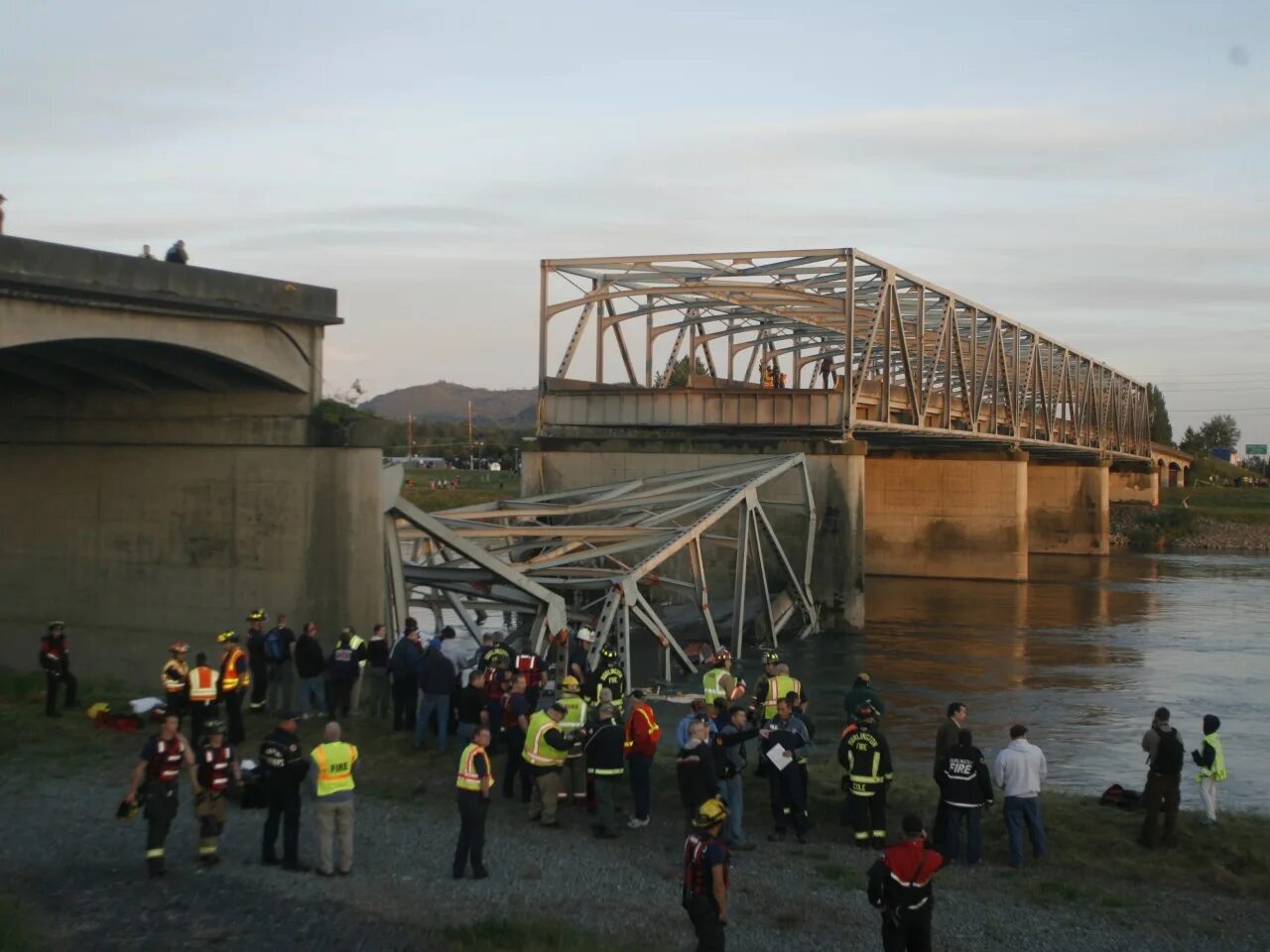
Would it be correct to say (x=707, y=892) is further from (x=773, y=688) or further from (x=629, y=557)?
(x=629, y=557)

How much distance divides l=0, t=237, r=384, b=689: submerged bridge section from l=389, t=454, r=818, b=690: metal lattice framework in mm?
1329

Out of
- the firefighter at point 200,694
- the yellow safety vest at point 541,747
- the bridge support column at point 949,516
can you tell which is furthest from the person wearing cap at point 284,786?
the bridge support column at point 949,516

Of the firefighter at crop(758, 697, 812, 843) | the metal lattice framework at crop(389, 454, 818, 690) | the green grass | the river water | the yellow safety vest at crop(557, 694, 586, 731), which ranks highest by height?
the green grass

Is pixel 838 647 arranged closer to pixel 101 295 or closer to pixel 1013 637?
pixel 1013 637

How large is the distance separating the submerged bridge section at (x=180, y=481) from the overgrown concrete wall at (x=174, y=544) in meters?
0.03

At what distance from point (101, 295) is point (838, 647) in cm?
2124

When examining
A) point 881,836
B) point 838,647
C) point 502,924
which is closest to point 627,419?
point 838,647

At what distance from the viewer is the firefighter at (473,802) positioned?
11.5 meters

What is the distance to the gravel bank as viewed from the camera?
1035cm

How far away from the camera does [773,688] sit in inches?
600

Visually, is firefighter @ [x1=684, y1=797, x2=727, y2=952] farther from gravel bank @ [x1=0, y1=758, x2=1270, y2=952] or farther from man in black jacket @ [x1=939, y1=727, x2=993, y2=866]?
man in black jacket @ [x1=939, y1=727, x2=993, y2=866]

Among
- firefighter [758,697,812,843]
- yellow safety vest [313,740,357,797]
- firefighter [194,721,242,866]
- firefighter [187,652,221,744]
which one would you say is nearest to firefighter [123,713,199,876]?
firefighter [194,721,242,866]

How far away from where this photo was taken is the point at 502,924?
10148mm

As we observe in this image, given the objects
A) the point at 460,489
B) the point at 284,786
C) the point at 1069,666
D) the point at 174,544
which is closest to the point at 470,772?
the point at 284,786
